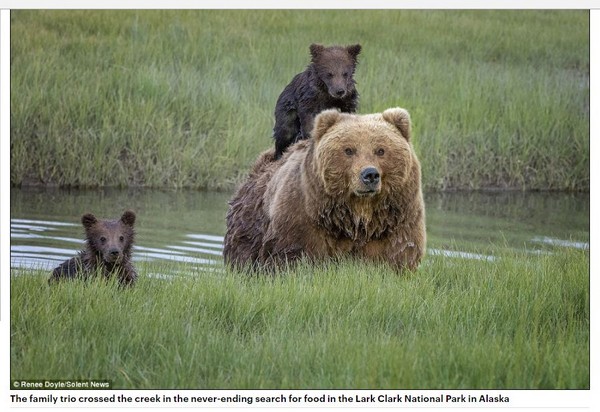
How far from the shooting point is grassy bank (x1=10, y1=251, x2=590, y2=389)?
4.84 meters

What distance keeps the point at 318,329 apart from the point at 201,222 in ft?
15.8

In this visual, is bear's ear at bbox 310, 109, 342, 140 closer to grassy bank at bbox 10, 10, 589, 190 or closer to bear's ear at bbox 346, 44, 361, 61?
bear's ear at bbox 346, 44, 361, 61

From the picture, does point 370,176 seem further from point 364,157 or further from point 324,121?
point 324,121

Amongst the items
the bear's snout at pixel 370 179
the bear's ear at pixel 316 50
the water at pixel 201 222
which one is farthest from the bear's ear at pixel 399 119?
the water at pixel 201 222

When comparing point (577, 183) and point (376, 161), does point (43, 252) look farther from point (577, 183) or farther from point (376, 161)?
point (577, 183)

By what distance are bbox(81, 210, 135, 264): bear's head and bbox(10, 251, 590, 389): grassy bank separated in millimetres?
223

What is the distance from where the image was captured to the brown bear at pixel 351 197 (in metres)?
6.00

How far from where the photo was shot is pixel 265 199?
6.81 m

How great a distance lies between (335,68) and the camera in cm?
720

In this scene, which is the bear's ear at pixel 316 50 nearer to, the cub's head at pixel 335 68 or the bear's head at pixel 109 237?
the cub's head at pixel 335 68

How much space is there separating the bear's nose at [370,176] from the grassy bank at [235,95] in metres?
5.92

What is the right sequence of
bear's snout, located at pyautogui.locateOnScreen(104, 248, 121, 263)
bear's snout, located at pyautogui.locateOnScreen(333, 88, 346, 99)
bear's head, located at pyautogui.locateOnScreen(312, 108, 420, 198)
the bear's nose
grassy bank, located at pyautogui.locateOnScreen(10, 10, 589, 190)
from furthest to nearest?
grassy bank, located at pyautogui.locateOnScreen(10, 10, 589, 190)
bear's snout, located at pyautogui.locateOnScreen(333, 88, 346, 99)
bear's snout, located at pyautogui.locateOnScreen(104, 248, 121, 263)
bear's head, located at pyautogui.locateOnScreen(312, 108, 420, 198)
the bear's nose

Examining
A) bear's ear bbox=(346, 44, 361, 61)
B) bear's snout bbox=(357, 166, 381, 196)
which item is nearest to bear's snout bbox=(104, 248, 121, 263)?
bear's snout bbox=(357, 166, 381, 196)

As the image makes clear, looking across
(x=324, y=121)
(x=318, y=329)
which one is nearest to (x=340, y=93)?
(x=324, y=121)
